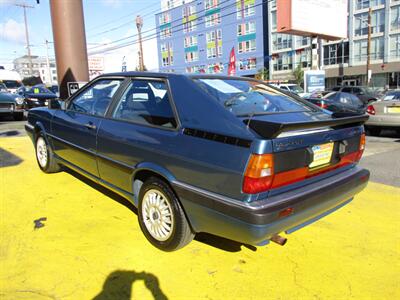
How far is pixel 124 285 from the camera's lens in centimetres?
251

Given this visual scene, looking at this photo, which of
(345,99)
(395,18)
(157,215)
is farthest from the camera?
(395,18)

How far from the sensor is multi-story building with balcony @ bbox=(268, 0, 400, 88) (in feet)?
124

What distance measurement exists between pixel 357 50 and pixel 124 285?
45159 mm

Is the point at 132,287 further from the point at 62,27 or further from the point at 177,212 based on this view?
the point at 62,27

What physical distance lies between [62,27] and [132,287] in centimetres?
825

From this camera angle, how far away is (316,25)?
23.7 metres

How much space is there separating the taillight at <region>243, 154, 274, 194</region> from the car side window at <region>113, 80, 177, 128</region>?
814 mm

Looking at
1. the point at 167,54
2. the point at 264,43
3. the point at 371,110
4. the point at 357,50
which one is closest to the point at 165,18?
the point at 167,54

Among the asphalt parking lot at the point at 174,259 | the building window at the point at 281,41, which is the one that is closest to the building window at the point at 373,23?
the building window at the point at 281,41

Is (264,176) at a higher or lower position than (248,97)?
lower

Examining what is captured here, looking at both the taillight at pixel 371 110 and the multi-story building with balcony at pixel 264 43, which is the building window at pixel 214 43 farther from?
the taillight at pixel 371 110

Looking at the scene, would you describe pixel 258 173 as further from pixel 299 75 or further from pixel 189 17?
pixel 189 17

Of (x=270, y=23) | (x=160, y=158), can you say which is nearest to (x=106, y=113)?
(x=160, y=158)

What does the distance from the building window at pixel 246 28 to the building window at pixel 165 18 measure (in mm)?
17991
